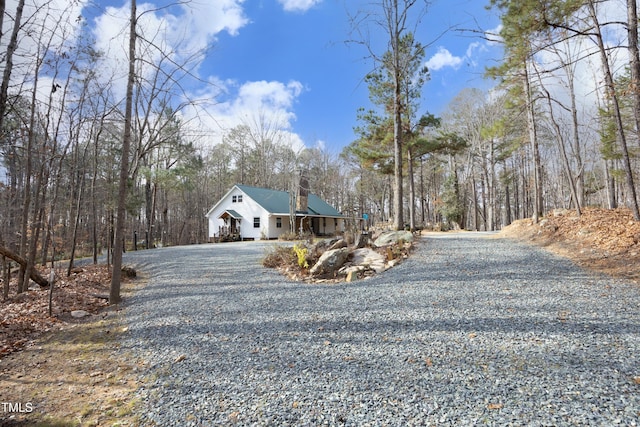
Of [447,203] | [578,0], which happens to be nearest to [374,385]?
[578,0]

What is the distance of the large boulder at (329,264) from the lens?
7246 mm

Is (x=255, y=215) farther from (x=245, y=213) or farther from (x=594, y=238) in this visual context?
(x=594, y=238)

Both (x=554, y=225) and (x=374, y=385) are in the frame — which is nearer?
(x=374, y=385)

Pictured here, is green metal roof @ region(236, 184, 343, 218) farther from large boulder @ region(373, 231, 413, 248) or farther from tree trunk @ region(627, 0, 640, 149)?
tree trunk @ region(627, 0, 640, 149)

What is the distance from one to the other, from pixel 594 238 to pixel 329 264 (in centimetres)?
685

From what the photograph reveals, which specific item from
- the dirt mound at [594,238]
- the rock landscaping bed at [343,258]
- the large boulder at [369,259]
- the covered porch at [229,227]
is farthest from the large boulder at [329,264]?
the covered porch at [229,227]

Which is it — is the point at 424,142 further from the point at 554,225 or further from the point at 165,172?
the point at 165,172

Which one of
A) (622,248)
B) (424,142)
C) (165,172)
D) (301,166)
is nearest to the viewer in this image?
(622,248)

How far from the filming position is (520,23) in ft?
22.4

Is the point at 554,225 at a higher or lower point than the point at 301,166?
lower

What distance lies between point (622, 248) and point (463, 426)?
24.4 ft

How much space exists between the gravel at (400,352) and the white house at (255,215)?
14.7 m

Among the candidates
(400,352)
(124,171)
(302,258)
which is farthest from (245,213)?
(400,352)

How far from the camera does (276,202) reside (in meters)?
22.5
